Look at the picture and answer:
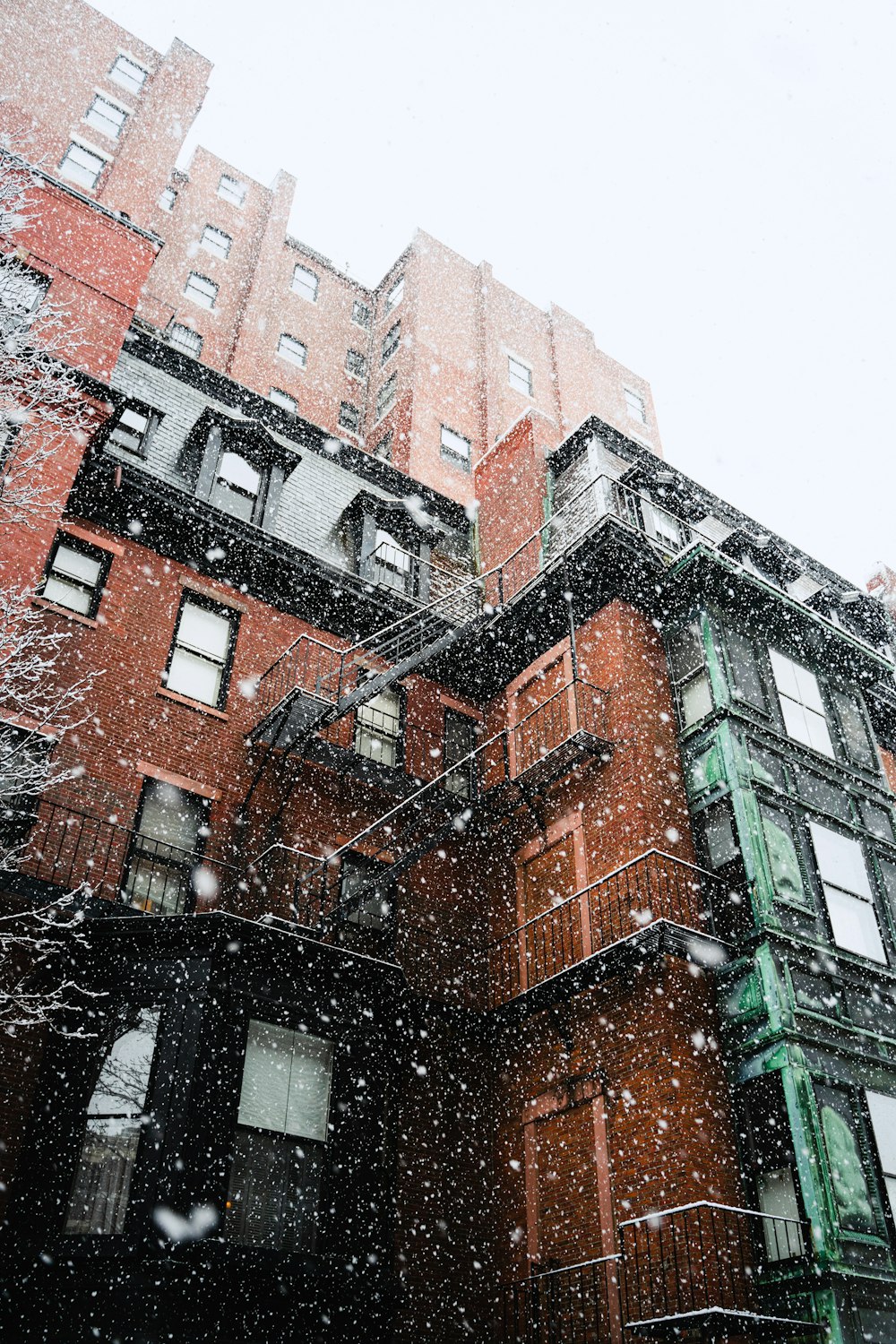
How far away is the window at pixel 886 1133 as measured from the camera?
11491 millimetres

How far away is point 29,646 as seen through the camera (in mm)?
13055

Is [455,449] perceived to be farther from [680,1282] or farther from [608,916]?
[680,1282]

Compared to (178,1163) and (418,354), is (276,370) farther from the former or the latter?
(178,1163)

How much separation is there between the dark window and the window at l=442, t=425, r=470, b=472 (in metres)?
14.8

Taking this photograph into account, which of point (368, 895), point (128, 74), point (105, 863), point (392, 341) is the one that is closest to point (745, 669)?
point (368, 895)

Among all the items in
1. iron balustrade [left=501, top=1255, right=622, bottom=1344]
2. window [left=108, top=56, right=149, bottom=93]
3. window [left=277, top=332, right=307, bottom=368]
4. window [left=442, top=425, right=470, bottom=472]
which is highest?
window [left=108, top=56, right=149, bottom=93]

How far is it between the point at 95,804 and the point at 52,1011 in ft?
8.93

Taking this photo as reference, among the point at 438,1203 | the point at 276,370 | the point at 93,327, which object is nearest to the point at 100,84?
the point at 276,370

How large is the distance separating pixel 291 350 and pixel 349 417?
3.05m

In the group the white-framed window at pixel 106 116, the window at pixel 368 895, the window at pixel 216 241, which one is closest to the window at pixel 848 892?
the window at pixel 368 895

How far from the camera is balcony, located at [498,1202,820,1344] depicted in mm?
9750

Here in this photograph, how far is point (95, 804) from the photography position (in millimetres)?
12648

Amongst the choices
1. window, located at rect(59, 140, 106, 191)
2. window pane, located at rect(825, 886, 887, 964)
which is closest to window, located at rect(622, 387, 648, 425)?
window, located at rect(59, 140, 106, 191)

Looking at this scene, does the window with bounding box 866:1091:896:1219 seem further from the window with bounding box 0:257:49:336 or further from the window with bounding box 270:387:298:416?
the window with bounding box 270:387:298:416
